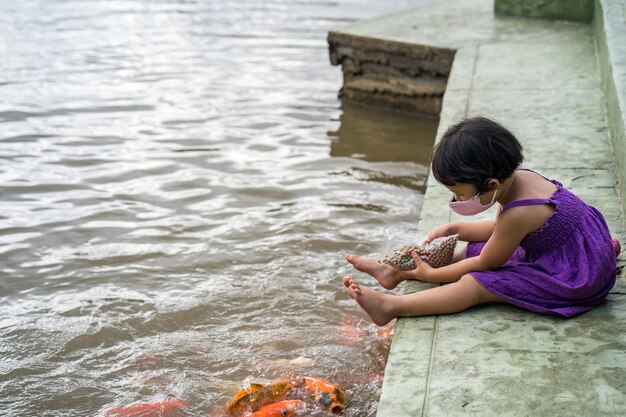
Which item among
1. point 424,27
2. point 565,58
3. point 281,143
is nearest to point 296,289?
point 281,143

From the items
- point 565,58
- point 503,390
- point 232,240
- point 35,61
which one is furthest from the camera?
point 35,61

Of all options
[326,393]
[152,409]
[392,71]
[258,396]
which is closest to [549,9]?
[392,71]

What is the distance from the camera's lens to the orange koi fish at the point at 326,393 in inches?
126

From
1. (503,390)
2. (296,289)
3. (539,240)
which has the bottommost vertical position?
(296,289)

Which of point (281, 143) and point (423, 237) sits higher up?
point (423, 237)

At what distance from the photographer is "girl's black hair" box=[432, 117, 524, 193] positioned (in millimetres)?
2947

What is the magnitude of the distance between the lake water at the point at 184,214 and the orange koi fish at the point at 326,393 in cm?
6

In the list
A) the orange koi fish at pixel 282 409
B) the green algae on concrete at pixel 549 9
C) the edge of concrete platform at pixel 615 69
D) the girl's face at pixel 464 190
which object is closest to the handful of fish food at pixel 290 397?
the orange koi fish at pixel 282 409

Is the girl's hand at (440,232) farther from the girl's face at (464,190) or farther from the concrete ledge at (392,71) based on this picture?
the concrete ledge at (392,71)

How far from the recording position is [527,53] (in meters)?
6.74

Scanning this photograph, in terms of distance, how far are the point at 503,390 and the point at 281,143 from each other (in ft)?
14.7

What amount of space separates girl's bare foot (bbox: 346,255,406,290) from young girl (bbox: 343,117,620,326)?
29 cm

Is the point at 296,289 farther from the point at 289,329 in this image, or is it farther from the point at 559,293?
the point at 559,293

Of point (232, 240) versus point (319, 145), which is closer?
point (232, 240)
